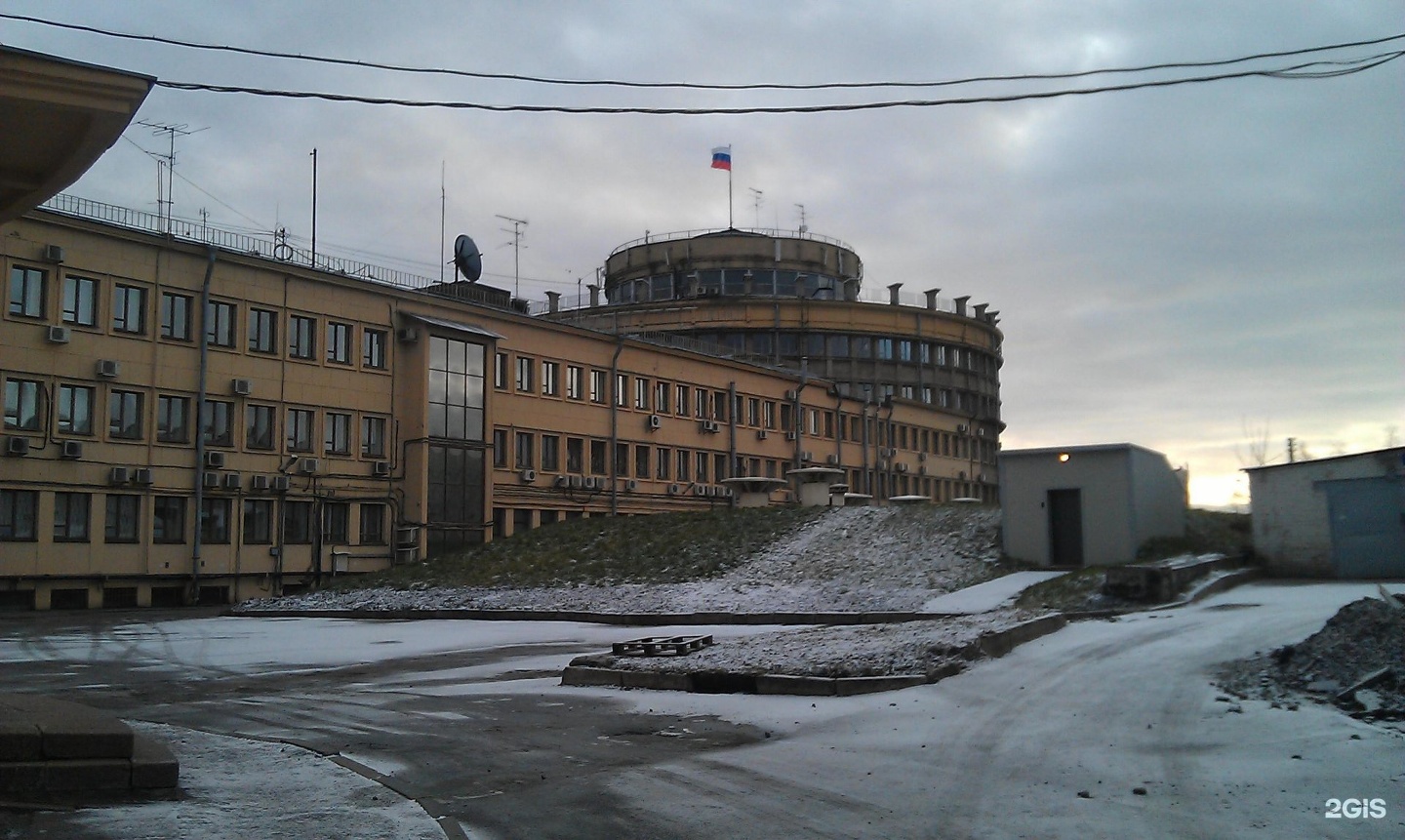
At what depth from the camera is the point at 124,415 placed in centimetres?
3534

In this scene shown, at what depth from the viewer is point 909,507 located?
3812cm

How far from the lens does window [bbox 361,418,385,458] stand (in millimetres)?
42188

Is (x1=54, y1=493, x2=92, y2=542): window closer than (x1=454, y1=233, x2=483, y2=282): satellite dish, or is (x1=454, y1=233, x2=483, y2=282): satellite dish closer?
(x1=54, y1=493, x2=92, y2=542): window

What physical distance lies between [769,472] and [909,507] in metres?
26.4

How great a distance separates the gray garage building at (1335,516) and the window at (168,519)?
102 feet

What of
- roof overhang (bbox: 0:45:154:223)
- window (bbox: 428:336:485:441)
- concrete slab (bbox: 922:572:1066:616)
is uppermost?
window (bbox: 428:336:485:441)

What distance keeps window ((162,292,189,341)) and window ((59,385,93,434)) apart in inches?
122

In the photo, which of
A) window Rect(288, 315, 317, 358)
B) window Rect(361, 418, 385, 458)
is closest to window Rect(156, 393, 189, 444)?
window Rect(288, 315, 317, 358)

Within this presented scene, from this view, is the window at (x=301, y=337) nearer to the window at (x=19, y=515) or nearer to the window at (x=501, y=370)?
the window at (x=501, y=370)

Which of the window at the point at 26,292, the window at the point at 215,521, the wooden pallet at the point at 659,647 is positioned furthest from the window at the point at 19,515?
the wooden pallet at the point at 659,647

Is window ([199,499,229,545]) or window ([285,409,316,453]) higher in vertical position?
window ([285,409,316,453])

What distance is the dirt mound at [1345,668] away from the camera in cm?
1047

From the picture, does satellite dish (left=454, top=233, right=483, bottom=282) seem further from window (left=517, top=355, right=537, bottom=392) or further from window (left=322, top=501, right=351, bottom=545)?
window (left=322, top=501, right=351, bottom=545)

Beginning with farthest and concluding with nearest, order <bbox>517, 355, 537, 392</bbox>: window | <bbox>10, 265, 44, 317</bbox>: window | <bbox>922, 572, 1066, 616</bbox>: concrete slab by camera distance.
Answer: <bbox>517, 355, 537, 392</bbox>: window → <bbox>10, 265, 44, 317</bbox>: window → <bbox>922, 572, 1066, 616</bbox>: concrete slab
